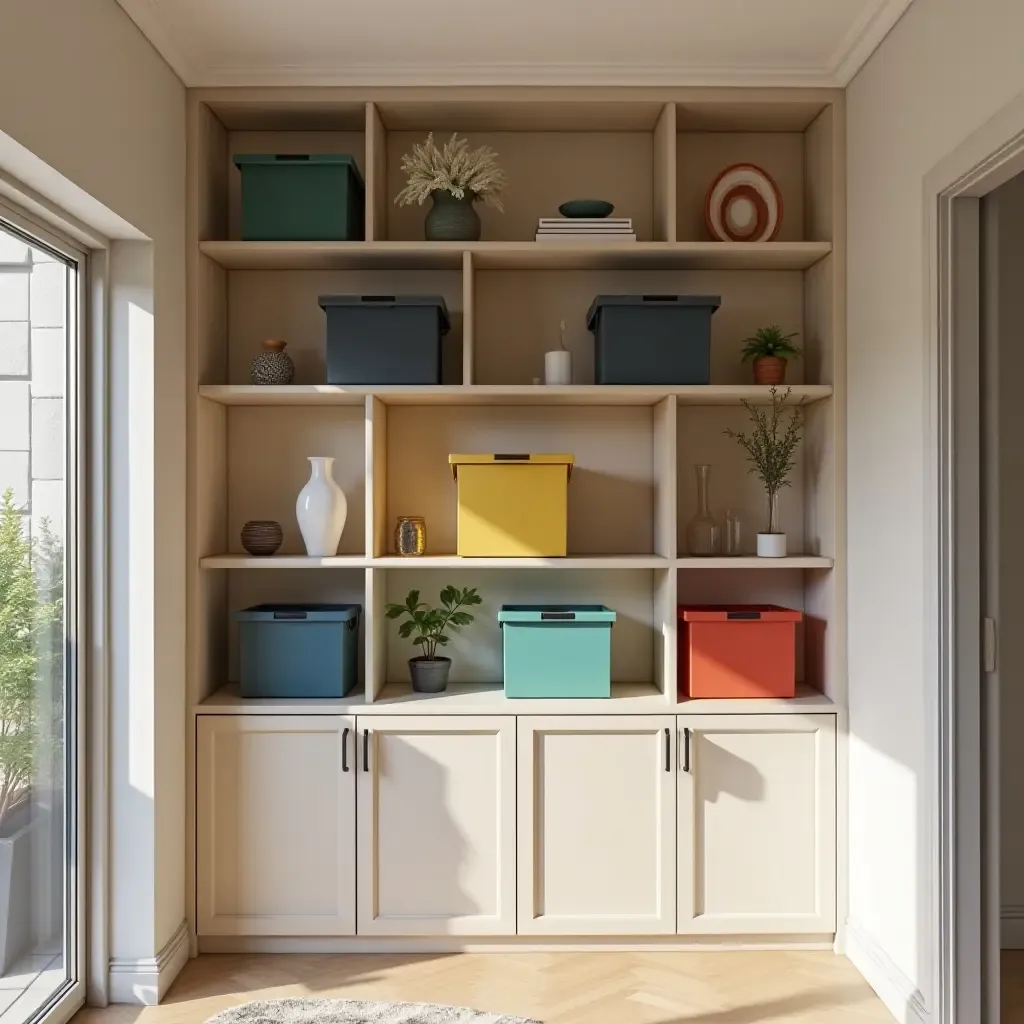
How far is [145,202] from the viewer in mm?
2559

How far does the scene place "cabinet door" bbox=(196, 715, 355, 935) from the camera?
2859mm

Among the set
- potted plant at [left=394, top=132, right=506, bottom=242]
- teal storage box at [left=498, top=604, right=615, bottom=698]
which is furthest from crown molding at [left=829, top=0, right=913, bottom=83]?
teal storage box at [left=498, top=604, right=615, bottom=698]

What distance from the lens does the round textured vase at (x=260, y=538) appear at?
9.82 ft

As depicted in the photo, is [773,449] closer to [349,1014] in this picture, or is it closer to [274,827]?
[274,827]

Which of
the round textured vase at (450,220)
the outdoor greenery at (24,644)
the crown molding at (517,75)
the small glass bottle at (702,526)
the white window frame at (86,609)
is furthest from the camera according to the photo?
the small glass bottle at (702,526)

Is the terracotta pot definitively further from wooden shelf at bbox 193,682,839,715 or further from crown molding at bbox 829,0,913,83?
wooden shelf at bbox 193,682,839,715

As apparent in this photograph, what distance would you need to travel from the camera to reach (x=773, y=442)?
122 inches

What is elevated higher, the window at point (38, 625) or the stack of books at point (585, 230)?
the stack of books at point (585, 230)

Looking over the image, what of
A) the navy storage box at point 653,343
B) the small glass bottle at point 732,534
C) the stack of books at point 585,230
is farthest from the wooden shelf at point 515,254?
the small glass bottle at point 732,534

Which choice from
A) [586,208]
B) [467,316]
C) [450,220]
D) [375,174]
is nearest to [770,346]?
[586,208]

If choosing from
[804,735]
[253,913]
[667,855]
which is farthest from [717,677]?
[253,913]

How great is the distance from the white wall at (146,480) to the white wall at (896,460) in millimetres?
1957

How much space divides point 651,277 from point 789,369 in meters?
0.54

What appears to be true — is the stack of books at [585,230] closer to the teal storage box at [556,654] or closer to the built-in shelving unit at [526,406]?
the built-in shelving unit at [526,406]
